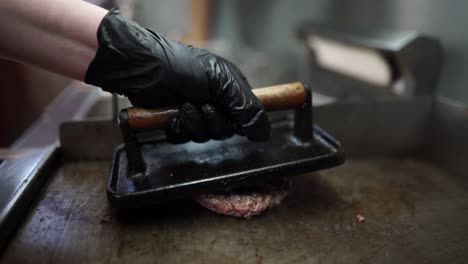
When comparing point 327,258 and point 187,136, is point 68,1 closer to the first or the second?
point 187,136

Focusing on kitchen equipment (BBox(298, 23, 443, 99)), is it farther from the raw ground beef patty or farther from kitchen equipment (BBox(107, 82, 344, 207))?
the raw ground beef patty

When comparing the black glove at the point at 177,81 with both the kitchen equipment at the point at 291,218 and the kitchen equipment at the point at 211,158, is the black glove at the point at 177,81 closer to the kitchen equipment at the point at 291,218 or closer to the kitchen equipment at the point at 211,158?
the kitchen equipment at the point at 211,158

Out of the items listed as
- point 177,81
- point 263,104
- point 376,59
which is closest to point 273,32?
point 376,59

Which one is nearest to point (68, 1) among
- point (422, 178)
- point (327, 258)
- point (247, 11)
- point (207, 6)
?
point (327, 258)

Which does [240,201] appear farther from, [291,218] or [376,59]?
[376,59]

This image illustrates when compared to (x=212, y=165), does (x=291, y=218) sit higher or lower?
lower

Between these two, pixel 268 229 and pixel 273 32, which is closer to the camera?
pixel 268 229
